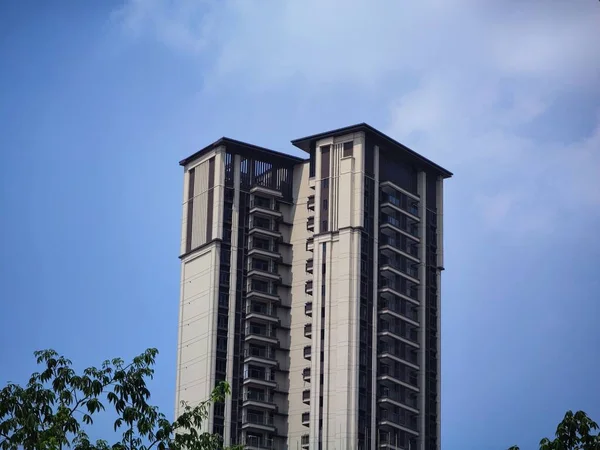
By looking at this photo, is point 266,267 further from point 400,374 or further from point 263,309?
point 400,374

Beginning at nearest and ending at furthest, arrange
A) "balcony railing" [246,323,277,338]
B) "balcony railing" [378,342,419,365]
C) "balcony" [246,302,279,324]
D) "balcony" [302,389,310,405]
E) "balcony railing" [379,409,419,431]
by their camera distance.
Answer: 1. "balcony railing" [379,409,419,431]
2. "balcony" [302,389,310,405]
3. "balcony railing" [378,342,419,365]
4. "balcony" [246,302,279,324]
5. "balcony railing" [246,323,277,338]

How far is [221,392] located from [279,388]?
107 m

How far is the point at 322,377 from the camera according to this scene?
484 feet

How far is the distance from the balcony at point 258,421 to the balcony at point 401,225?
26.5m

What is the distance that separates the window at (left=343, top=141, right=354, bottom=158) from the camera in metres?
154

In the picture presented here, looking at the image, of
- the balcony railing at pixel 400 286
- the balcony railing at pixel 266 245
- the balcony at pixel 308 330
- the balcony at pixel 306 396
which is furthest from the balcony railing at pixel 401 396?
the balcony railing at pixel 266 245

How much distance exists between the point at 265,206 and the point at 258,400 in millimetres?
24247

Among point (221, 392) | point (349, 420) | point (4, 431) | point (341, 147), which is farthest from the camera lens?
point (341, 147)

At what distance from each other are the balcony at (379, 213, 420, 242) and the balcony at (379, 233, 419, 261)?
869 millimetres

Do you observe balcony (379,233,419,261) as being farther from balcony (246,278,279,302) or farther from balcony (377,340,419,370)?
balcony (246,278,279,302)

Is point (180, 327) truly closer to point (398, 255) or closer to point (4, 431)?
point (398, 255)

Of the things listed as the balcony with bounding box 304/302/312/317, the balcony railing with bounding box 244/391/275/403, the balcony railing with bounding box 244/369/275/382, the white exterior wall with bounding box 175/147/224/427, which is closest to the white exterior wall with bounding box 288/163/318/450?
the balcony with bounding box 304/302/312/317

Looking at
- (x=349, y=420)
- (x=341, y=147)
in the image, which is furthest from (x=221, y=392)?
(x=341, y=147)

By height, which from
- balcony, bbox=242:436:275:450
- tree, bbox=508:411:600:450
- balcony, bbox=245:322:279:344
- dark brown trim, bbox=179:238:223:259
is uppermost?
dark brown trim, bbox=179:238:223:259
